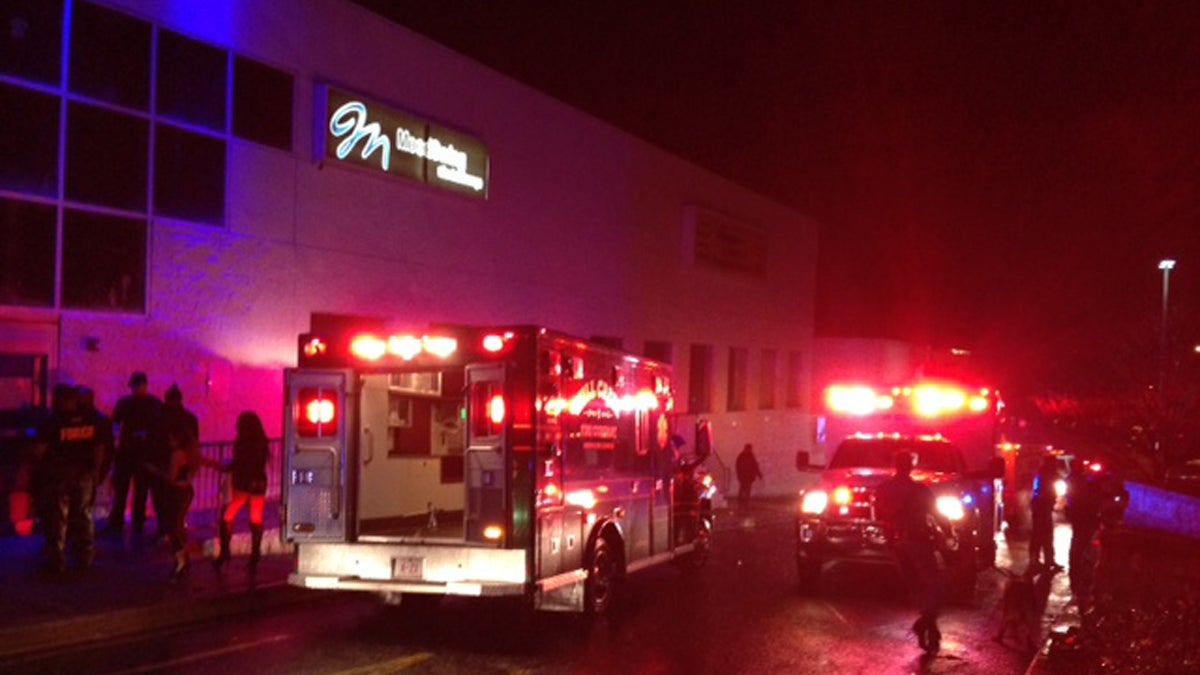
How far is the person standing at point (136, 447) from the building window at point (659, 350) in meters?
17.3

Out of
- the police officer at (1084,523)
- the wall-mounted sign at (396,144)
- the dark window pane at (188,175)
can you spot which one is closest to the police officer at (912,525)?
the police officer at (1084,523)

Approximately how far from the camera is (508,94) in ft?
81.4

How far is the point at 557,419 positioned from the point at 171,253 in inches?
324

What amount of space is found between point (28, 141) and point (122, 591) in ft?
20.4

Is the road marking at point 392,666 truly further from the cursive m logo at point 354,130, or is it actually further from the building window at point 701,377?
the building window at point 701,377

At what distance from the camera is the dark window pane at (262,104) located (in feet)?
58.9

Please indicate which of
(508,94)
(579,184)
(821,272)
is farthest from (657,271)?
(821,272)

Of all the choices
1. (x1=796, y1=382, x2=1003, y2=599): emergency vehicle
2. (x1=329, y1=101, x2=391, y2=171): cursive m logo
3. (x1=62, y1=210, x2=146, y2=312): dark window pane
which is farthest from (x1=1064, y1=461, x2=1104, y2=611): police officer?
(x1=62, y1=210, x2=146, y2=312): dark window pane

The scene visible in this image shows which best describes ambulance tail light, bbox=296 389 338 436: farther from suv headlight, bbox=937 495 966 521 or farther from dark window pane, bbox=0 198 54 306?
suv headlight, bbox=937 495 966 521

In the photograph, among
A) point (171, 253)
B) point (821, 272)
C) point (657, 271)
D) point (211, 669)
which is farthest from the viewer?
point (821, 272)

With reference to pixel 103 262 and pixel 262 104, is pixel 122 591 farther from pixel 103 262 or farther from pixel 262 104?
pixel 262 104

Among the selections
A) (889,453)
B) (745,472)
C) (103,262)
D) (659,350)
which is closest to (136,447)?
(103,262)

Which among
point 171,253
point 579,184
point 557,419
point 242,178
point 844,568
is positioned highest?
point 579,184

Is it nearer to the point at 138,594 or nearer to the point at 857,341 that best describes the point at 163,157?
the point at 138,594
